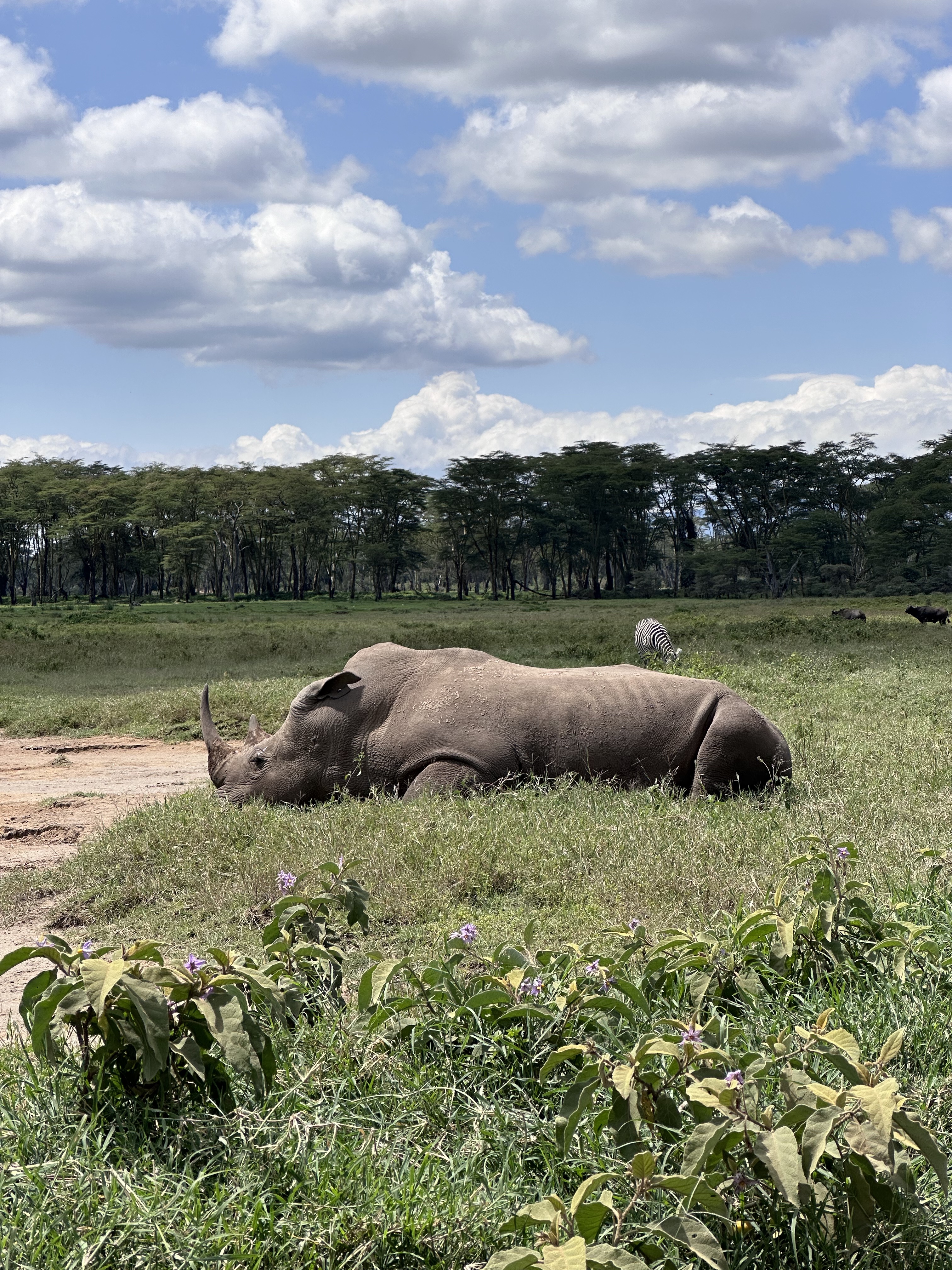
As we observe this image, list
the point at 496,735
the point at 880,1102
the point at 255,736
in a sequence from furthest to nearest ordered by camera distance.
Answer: the point at 255,736, the point at 496,735, the point at 880,1102

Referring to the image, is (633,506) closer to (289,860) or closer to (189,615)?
(189,615)

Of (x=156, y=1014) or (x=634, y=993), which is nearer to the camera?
(x=156, y=1014)

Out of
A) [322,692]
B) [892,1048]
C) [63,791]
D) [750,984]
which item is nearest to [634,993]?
[750,984]

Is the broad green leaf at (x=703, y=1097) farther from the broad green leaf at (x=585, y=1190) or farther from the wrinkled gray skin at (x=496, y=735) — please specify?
the wrinkled gray skin at (x=496, y=735)

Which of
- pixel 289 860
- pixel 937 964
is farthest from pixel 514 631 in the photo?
pixel 937 964

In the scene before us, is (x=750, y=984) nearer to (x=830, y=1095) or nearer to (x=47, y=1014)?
(x=830, y=1095)

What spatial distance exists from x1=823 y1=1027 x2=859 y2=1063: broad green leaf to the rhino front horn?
18.3 ft

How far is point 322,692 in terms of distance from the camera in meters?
7.40

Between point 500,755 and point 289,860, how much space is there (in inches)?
73.8

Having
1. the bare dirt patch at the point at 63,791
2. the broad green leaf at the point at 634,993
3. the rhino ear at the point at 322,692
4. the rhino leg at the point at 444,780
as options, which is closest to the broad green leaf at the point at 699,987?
the broad green leaf at the point at 634,993

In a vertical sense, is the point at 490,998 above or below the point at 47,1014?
below

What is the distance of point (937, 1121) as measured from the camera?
8.85 ft

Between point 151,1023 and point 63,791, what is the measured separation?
23.3 feet

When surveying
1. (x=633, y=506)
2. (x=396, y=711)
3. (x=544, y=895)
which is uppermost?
(x=633, y=506)
